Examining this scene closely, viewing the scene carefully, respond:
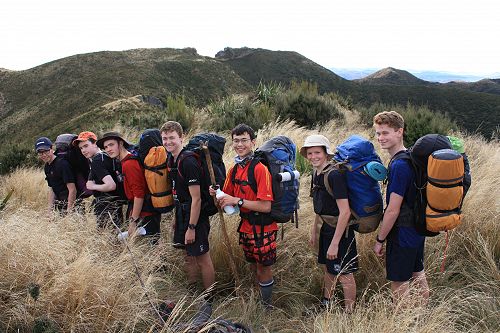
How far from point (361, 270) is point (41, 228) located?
300 centimetres

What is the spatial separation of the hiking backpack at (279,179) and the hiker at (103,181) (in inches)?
62.8

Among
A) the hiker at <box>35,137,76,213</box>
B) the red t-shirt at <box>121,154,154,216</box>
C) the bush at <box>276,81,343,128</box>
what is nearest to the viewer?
the red t-shirt at <box>121,154,154,216</box>

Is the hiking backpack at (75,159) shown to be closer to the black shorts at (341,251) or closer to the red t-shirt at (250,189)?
the red t-shirt at (250,189)

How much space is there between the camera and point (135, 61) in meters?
69.8

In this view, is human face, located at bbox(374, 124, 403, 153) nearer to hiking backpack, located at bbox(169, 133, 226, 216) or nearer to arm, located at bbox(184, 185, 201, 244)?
hiking backpack, located at bbox(169, 133, 226, 216)

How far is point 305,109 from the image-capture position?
37.7ft

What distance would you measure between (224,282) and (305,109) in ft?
27.5

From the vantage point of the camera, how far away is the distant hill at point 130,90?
44763 millimetres

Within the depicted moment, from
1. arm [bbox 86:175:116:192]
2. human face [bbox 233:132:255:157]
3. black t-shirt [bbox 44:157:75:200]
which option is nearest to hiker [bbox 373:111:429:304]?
human face [bbox 233:132:255:157]

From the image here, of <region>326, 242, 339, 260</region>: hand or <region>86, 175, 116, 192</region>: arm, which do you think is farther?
<region>86, 175, 116, 192</region>: arm

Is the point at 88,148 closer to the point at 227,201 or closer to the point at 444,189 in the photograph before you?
the point at 227,201

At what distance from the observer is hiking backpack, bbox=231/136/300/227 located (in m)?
3.23

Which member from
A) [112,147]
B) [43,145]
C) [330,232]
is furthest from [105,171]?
[330,232]

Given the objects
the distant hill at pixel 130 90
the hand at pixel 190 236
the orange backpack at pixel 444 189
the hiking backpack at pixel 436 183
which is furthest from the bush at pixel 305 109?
the distant hill at pixel 130 90
